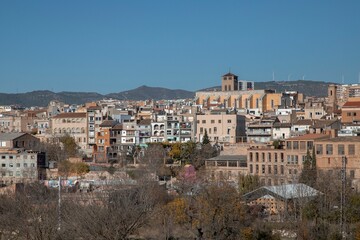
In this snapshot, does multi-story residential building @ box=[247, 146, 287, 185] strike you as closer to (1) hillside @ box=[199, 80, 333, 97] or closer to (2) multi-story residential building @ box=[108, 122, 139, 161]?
(2) multi-story residential building @ box=[108, 122, 139, 161]

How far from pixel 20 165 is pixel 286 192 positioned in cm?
2050

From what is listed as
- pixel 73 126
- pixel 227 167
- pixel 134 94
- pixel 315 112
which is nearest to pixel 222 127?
pixel 315 112

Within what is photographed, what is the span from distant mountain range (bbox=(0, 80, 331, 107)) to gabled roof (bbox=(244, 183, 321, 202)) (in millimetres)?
93844

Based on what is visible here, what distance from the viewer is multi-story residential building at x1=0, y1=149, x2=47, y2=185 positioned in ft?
153

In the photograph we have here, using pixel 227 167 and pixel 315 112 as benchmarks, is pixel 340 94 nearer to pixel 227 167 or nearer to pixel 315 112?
pixel 315 112

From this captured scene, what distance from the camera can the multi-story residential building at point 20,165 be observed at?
46.6 metres

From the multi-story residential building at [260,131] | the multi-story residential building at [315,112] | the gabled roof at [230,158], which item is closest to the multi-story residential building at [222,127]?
the multi-story residential building at [260,131]

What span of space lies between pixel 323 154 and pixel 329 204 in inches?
329

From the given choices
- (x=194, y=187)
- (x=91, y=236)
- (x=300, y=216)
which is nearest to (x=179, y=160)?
(x=194, y=187)

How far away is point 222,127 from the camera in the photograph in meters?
53.9

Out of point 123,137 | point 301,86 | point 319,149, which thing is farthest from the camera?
point 301,86

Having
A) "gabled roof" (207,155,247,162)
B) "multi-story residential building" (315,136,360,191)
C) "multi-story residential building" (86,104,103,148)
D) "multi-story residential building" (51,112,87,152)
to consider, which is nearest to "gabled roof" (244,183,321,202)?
"multi-story residential building" (315,136,360,191)

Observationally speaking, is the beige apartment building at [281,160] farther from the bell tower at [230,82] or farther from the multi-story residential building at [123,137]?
the bell tower at [230,82]

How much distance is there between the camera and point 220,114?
5412 centimetres
